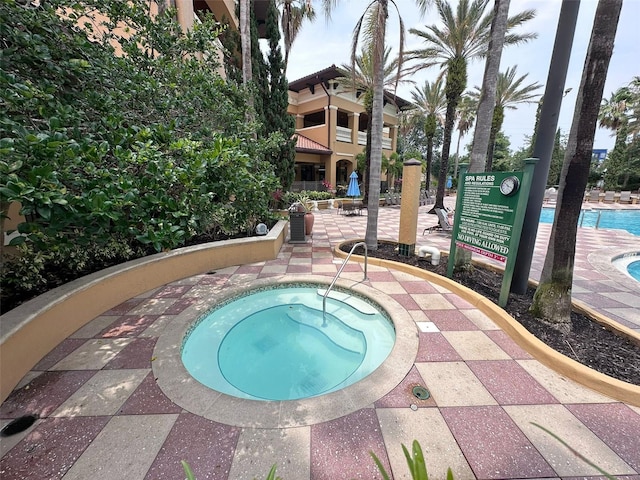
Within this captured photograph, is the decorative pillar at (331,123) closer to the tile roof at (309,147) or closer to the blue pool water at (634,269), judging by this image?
the tile roof at (309,147)

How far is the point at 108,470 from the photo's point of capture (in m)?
1.64

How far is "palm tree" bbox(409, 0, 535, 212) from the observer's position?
10.5 metres

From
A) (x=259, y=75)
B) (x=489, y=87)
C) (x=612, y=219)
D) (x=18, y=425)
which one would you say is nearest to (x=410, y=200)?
(x=489, y=87)

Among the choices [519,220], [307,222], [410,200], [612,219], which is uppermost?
[410,200]

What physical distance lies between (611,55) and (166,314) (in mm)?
5968

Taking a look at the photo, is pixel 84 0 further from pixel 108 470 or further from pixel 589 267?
pixel 589 267

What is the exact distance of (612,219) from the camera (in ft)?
52.0

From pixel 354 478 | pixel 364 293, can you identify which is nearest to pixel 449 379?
pixel 354 478

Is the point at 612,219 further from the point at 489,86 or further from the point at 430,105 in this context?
the point at 489,86

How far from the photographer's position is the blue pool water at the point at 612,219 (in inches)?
548

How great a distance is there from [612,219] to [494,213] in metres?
19.7

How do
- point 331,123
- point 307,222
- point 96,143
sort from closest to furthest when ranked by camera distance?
1. point 96,143
2. point 307,222
3. point 331,123

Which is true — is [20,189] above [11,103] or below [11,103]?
below

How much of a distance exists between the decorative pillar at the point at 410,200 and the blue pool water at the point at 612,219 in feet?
44.2
